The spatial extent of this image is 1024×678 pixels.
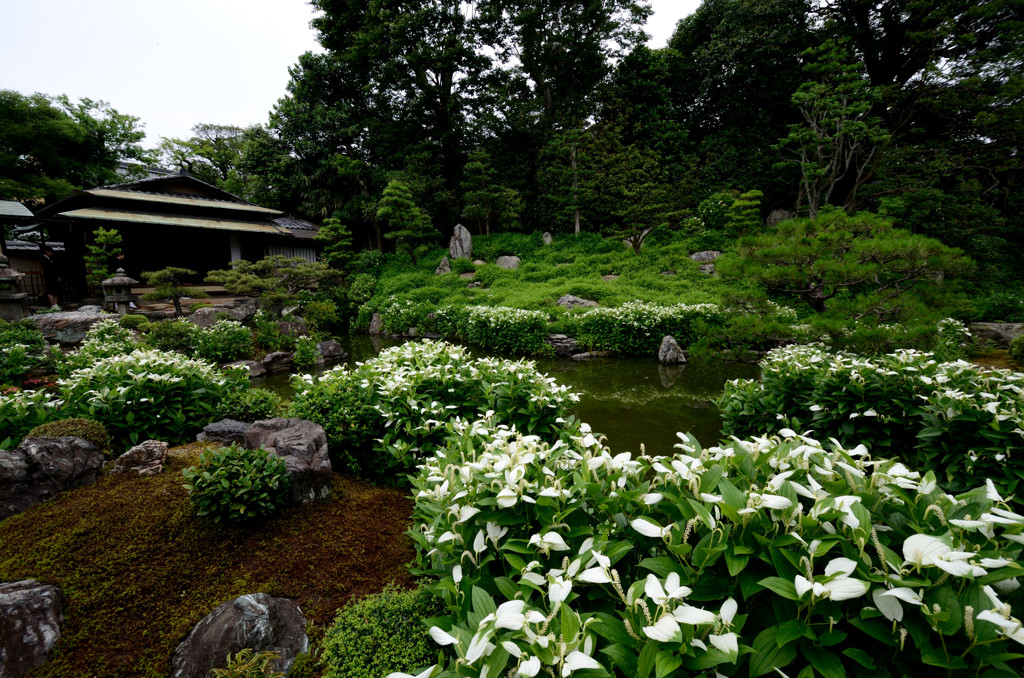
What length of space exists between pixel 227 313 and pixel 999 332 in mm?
18022

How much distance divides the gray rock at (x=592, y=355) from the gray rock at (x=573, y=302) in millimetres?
2656

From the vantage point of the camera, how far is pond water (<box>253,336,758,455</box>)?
5609 millimetres

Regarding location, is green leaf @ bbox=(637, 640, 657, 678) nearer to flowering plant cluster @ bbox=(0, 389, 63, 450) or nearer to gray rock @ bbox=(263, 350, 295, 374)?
flowering plant cluster @ bbox=(0, 389, 63, 450)

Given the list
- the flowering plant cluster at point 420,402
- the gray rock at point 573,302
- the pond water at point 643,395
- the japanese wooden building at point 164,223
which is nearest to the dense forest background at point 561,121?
the japanese wooden building at point 164,223

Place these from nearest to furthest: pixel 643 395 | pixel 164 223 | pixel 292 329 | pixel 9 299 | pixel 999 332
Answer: pixel 643 395, pixel 999 332, pixel 9 299, pixel 292 329, pixel 164 223

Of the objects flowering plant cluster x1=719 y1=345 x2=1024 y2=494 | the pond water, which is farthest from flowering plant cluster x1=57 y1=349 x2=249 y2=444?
flowering plant cluster x1=719 y1=345 x2=1024 y2=494

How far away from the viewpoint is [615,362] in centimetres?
1029

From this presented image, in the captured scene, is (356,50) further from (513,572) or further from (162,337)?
(513,572)

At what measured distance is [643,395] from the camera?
7.50m

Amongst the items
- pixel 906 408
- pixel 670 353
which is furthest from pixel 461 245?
pixel 906 408

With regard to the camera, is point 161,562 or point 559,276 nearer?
point 161,562

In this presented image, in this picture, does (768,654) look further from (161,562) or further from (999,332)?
(999,332)

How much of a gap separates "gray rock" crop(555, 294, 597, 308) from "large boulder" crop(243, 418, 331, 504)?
10542 mm

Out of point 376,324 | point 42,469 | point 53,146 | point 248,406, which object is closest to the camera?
point 42,469
